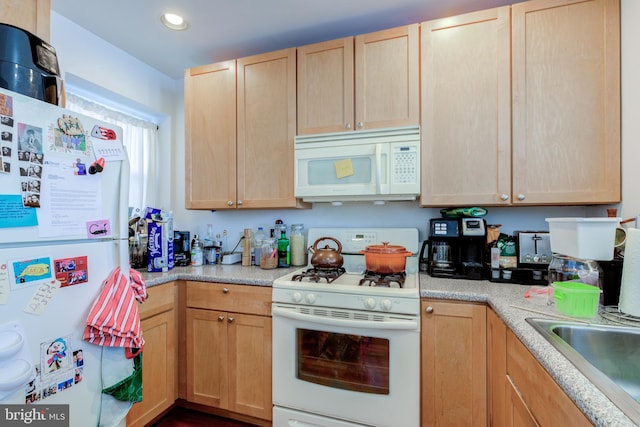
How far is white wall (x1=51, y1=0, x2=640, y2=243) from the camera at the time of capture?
1.38m

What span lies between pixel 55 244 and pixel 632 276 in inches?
77.6

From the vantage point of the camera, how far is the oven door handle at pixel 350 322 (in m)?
1.40

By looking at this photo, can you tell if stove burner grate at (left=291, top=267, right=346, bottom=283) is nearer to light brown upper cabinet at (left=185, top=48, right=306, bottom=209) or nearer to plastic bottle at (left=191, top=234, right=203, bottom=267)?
light brown upper cabinet at (left=185, top=48, right=306, bottom=209)

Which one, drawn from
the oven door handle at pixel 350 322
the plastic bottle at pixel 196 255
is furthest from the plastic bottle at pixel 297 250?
the plastic bottle at pixel 196 255

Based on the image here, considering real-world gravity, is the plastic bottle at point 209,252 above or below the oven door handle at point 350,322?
above

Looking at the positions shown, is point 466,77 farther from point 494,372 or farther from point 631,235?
point 494,372

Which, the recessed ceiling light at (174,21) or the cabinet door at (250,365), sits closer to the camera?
the cabinet door at (250,365)

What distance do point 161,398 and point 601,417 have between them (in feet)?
6.67

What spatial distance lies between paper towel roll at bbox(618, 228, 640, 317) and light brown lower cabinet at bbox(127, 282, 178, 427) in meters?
2.15

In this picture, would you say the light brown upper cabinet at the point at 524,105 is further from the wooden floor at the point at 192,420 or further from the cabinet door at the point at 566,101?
the wooden floor at the point at 192,420

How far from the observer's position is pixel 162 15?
180cm

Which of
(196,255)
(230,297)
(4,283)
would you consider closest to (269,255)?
(230,297)

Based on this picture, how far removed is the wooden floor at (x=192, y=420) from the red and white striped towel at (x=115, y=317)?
1.00m

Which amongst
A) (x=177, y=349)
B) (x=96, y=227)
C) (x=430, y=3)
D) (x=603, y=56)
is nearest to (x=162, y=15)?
(x=96, y=227)
